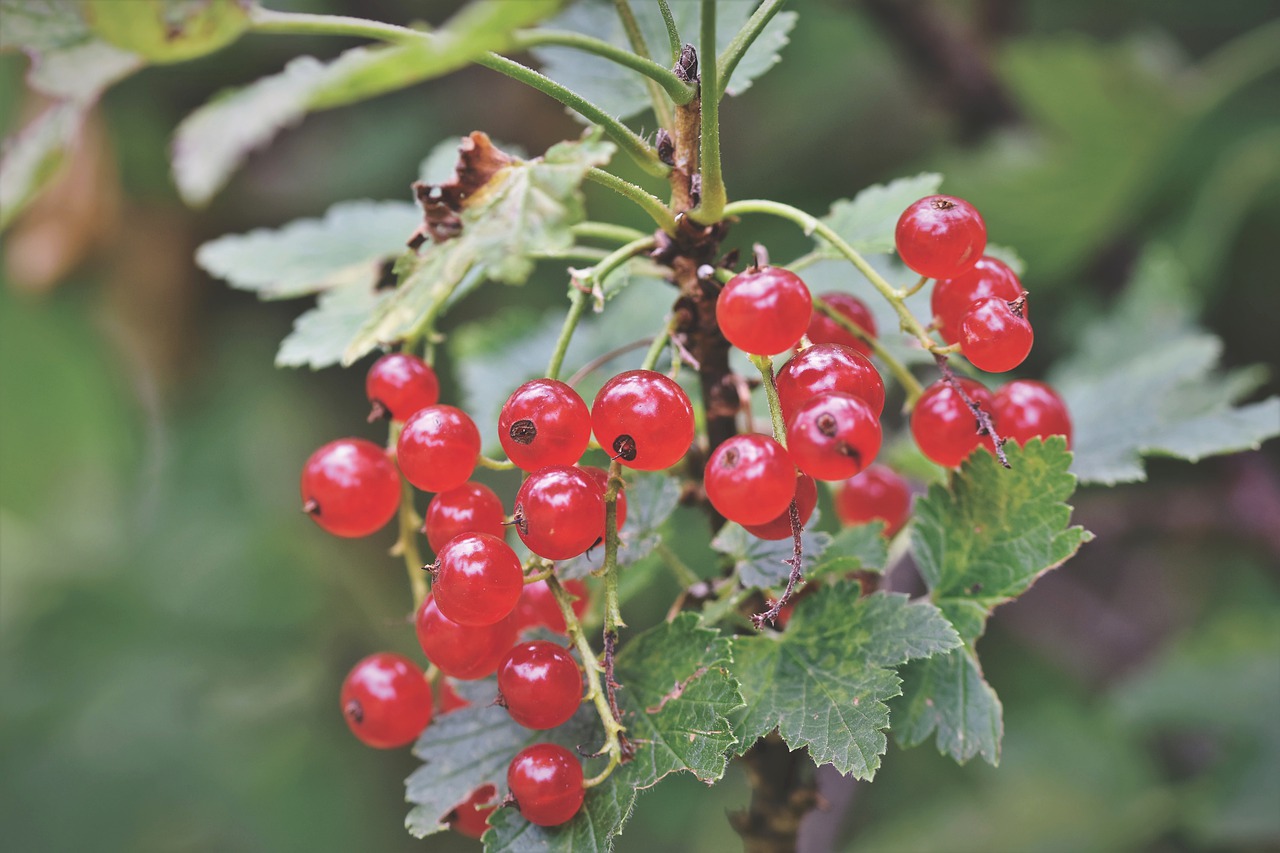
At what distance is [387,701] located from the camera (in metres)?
0.78

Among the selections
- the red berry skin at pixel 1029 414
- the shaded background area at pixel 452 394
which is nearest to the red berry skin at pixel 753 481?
the red berry skin at pixel 1029 414

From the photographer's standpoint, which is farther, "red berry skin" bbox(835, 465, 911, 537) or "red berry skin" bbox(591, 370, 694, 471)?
"red berry skin" bbox(835, 465, 911, 537)

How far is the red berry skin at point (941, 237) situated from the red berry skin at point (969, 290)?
0.10 feet

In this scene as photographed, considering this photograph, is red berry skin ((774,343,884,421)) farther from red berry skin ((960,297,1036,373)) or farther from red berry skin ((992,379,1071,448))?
red berry skin ((992,379,1071,448))

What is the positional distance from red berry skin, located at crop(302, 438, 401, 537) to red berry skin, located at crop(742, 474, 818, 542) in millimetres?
290

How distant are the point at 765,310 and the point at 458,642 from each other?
0.31 metres

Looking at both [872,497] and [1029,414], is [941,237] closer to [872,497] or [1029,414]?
[1029,414]

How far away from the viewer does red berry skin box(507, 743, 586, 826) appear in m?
0.67

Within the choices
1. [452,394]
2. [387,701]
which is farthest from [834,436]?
[452,394]

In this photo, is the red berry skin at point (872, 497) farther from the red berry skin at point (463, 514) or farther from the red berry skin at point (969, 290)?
the red berry skin at point (463, 514)

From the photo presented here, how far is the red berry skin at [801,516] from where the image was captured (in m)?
0.68

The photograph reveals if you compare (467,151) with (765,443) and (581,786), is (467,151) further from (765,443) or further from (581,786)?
(581,786)

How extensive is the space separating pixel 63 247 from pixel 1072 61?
1988 millimetres

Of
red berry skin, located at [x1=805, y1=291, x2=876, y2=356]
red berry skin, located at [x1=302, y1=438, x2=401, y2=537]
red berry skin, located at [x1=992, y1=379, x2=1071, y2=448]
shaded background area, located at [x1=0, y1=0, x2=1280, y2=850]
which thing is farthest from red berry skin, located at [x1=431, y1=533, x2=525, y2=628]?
shaded background area, located at [x1=0, y1=0, x2=1280, y2=850]
